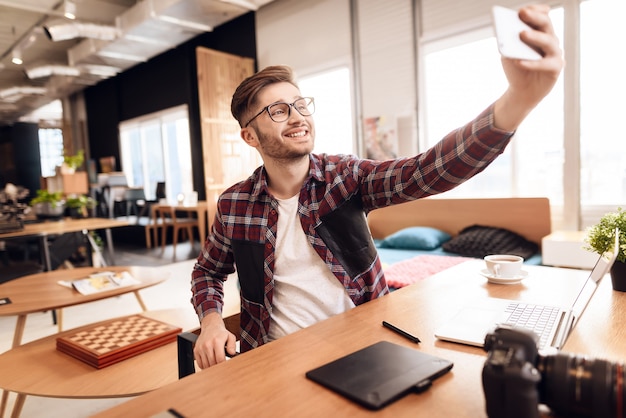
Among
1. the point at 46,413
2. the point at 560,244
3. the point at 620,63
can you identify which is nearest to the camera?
the point at 46,413

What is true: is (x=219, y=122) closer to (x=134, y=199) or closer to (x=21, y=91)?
(x=134, y=199)

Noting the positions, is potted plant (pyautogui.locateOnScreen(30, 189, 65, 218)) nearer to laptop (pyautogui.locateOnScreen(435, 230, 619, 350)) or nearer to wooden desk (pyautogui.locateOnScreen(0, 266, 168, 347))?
wooden desk (pyautogui.locateOnScreen(0, 266, 168, 347))


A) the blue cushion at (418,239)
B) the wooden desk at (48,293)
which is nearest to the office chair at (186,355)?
the wooden desk at (48,293)

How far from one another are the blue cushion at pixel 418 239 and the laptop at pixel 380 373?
3257 millimetres

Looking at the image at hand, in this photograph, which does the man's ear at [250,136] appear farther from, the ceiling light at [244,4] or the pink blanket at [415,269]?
the ceiling light at [244,4]

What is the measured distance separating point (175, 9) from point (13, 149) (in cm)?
1207

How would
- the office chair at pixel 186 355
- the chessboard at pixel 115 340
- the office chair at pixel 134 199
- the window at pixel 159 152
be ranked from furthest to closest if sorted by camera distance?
1. the office chair at pixel 134 199
2. the window at pixel 159 152
3. the chessboard at pixel 115 340
4. the office chair at pixel 186 355

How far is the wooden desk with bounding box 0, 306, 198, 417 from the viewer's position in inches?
57.3

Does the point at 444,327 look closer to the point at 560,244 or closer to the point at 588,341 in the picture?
the point at 588,341

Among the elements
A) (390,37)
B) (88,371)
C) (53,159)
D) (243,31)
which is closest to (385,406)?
(88,371)

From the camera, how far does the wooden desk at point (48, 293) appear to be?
2.31m

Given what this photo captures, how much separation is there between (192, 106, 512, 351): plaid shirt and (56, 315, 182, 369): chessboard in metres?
0.53

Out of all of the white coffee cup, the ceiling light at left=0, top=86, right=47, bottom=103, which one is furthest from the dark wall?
the white coffee cup

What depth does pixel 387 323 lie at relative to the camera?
→ 1.03m
